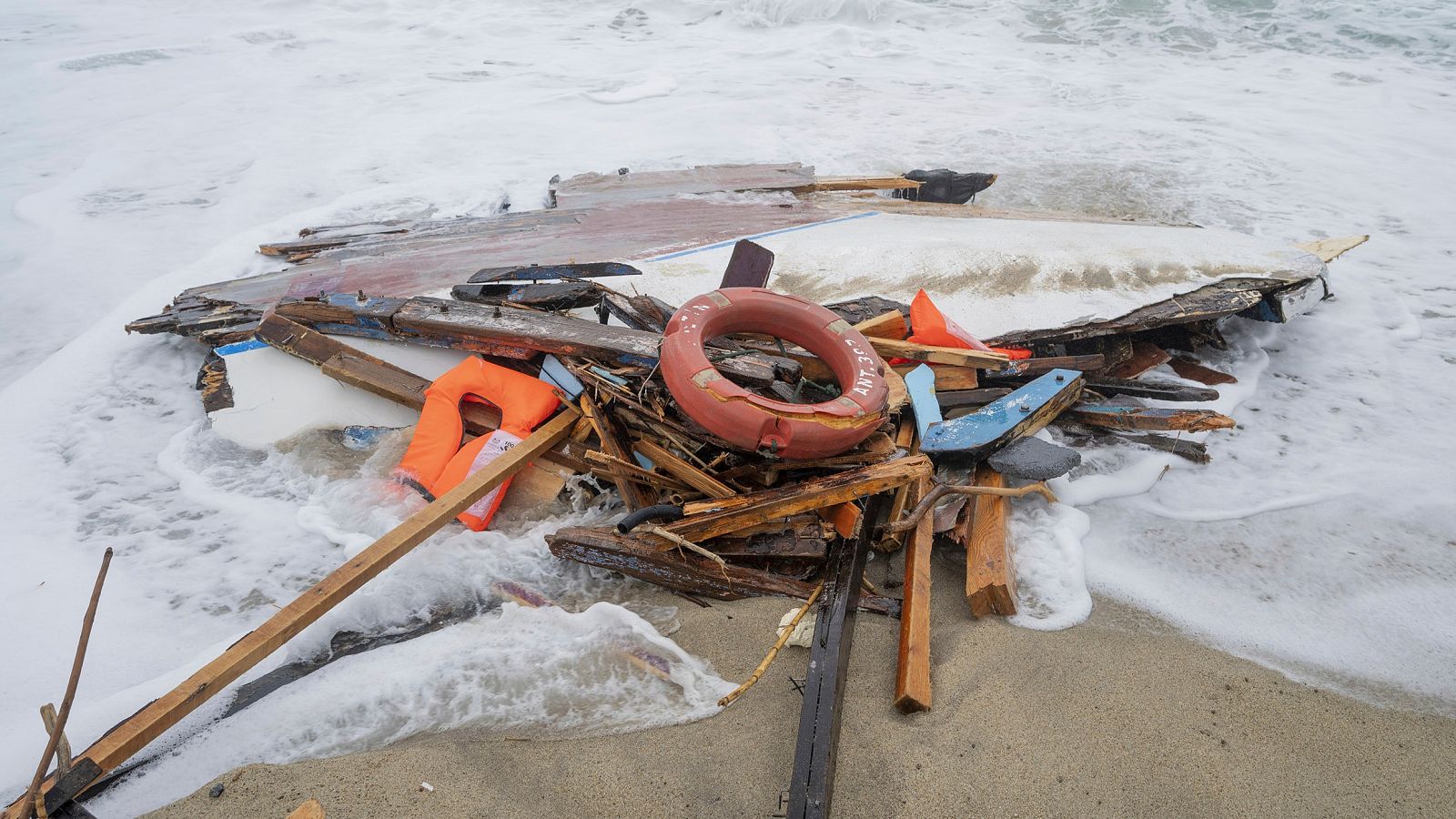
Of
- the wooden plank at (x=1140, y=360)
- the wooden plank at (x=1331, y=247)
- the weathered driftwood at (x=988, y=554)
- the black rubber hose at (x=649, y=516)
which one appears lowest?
the wooden plank at (x=1140, y=360)

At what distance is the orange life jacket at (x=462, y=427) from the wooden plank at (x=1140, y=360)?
355 cm

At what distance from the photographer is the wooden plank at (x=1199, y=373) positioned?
16.1ft

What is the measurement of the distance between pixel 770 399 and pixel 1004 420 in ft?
4.11

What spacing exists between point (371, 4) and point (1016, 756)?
19.3 m

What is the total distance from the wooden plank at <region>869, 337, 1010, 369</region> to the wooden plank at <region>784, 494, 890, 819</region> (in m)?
1.03

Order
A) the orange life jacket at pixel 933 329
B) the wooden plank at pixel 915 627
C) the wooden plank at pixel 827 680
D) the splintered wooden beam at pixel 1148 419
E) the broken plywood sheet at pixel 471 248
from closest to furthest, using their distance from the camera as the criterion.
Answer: the wooden plank at pixel 827 680, the wooden plank at pixel 915 627, the splintered wooden beam at pixel 1148 419, the orange life jacket at pixel 933 329, the broken plywood sheet at pixel 471 248

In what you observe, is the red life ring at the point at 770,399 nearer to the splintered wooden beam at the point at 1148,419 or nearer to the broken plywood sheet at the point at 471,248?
the broken plywood sheet at the point at 471,248

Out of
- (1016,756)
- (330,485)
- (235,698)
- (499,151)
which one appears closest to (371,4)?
(499,151)

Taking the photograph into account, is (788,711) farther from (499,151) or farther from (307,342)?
(499,151)

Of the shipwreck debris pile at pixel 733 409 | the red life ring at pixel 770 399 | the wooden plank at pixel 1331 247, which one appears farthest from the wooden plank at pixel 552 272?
the wooden plank at pixel 1331 247

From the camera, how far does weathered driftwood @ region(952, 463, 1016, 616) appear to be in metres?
3.01

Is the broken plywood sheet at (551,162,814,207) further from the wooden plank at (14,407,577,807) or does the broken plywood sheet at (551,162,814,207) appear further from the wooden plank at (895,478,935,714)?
the wooden plank at (895,478,935,714)

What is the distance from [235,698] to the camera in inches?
108

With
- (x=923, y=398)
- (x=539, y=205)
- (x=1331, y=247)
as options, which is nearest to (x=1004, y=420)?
(x=923, y=398)
